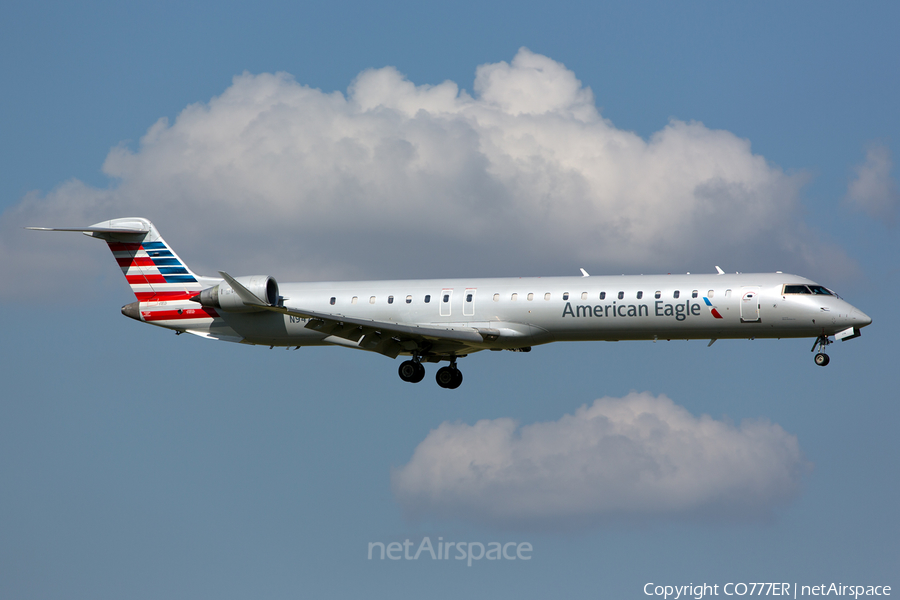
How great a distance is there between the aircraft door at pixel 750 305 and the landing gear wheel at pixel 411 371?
40.7 feet

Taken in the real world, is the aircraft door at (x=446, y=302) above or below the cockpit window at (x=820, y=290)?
above

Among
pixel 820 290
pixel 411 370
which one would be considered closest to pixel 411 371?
pixel 411 370

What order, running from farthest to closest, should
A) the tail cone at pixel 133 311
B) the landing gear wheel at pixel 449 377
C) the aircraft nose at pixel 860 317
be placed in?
the tail cone at pixel 133 311 < the landing gear wheel at pixel 449 377 < the aircraft nose at pixel 860 317

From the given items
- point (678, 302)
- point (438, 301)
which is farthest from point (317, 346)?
point (678, 302)

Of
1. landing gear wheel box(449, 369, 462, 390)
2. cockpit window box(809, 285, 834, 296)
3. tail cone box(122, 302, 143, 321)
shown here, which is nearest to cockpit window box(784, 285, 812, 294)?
cockpit window box(809, 285, 834, 296)

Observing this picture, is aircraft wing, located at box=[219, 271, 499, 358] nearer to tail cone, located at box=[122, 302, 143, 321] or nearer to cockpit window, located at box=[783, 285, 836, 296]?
tail cone, located at box=[122, 302, 143, 321]

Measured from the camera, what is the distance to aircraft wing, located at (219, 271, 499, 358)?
37688 mm

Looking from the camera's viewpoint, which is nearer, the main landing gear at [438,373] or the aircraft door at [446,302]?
the aircraft door at [446,302]

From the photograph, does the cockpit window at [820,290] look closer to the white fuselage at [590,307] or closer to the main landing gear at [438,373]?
the white fuselage at [590,307]

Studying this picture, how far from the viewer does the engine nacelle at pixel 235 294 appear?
38969 mm

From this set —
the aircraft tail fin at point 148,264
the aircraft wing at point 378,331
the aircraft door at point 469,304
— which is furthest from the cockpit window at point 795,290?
the aircraft tail fin at point 148,264

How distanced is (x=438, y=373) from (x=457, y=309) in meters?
3.93

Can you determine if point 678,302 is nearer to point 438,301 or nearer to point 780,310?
point 780,310

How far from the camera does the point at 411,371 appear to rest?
40.9 metres
